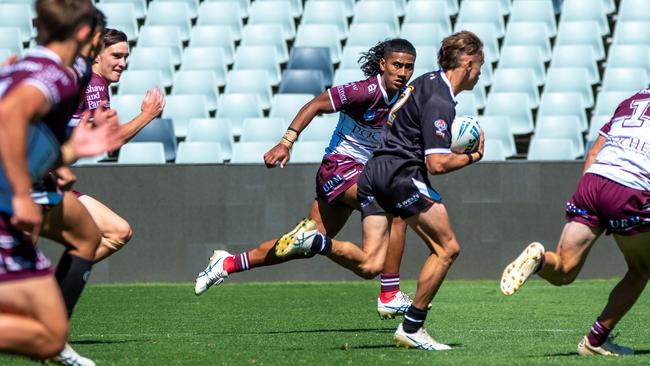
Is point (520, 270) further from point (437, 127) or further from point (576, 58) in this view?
point (576, 58)

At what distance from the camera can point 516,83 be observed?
16.6 metres

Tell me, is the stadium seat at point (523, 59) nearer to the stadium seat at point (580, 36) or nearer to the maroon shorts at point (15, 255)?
the stadium seat at point (580, 36)

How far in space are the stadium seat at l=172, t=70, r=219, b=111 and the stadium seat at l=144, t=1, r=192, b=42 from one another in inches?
63.1

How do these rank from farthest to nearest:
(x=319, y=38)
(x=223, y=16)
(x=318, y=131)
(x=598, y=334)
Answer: (x=223, y=16) < (x=319, y=38) < (x=318, y=131) < (x=598, y=334)

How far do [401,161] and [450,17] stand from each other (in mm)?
11474

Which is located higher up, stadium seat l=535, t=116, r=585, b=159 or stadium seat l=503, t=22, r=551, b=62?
stadium seat l=503, t=22, r=551, b=62

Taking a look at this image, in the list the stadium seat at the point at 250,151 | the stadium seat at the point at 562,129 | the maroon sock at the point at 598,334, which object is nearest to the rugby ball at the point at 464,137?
the maroon sock at the point at 598,334

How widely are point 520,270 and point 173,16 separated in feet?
43.2

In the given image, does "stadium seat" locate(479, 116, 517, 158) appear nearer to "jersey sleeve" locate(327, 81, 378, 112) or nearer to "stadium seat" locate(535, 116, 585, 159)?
"stadium seat" locate(535, 116, 585, 159)

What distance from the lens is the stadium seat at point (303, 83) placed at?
53.4ft

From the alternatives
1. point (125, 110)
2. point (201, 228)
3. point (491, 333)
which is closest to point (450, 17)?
point (125, 110)

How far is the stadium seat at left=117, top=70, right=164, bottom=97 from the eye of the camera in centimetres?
1716

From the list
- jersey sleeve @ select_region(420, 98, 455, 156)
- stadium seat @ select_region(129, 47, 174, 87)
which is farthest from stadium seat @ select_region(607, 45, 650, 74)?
jersey sleeve @ select_region(420, 98, 455, 156)

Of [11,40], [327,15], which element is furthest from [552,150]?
[11,40]
